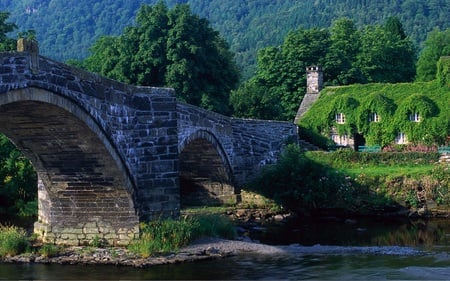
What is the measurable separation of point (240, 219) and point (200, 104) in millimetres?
12993

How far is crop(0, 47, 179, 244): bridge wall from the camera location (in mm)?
23375

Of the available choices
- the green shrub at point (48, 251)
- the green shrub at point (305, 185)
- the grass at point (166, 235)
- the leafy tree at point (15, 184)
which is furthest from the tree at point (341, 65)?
the green shrub at point (48, 251)

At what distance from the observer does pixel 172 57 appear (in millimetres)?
43906

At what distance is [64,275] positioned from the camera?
2164 cm

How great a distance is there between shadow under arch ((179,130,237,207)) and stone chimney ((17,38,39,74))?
46.9ft

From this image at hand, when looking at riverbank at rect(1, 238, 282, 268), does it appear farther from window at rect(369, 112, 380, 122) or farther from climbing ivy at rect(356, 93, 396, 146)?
window at rect(369, 112, 380, 122)

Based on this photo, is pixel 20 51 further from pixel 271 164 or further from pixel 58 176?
pixel 271 164

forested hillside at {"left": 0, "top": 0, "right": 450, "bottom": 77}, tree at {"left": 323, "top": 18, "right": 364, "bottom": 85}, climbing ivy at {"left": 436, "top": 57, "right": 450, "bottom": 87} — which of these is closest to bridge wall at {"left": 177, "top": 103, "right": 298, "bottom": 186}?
climbing ivy at {"left": 436, "top": 57, "right": 450, "bottom": 87}

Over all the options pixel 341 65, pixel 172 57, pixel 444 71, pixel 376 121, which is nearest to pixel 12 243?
pixel 172 57

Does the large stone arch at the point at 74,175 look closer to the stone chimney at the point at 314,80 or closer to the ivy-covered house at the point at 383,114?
the ivy-covered house at the point at 383,114

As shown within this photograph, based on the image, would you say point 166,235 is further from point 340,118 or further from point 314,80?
point 314,80

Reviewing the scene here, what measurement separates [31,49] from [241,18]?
404 ft

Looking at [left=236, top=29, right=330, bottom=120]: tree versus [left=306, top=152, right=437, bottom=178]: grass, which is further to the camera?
[left=236, top=29, right=330, bottom=120]: tree

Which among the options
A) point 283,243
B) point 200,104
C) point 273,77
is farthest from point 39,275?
point 273,77
